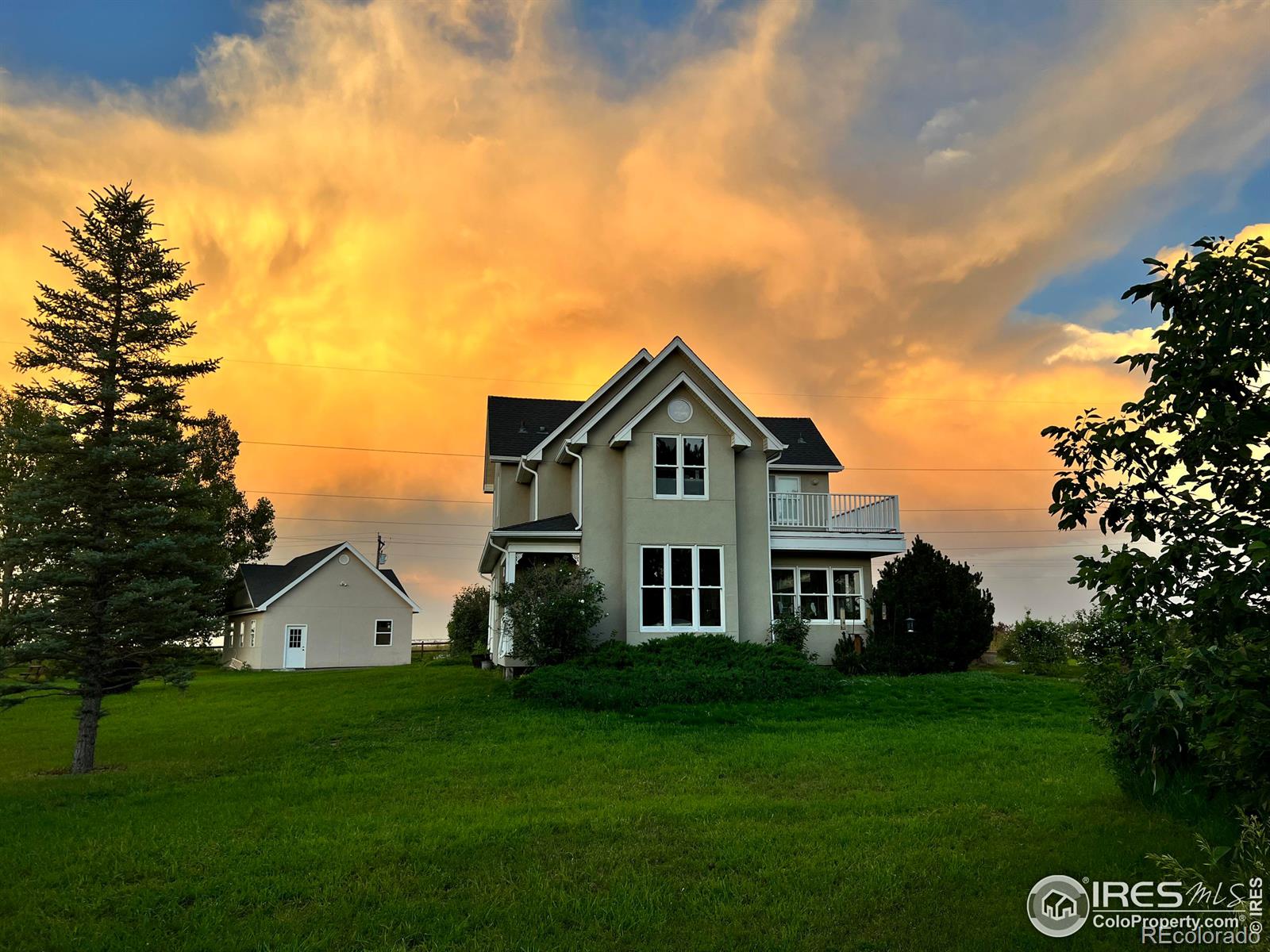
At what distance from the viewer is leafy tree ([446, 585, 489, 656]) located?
4316 centimetres

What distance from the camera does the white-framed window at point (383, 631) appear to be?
44.2m

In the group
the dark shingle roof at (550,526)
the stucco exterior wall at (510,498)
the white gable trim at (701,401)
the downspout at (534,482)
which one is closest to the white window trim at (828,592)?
the white gable trim at (701,401)

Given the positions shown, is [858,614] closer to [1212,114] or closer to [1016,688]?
[1016,688]

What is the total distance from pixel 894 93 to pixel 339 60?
451 inches

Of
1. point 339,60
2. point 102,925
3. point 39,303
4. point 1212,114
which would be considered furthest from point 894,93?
point 102,925

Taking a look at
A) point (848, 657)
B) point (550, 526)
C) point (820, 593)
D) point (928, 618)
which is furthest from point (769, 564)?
point (550, 526)

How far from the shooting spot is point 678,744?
1309cm

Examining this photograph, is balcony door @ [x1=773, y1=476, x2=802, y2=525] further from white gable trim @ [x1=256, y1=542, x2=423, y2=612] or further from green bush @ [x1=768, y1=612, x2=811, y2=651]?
white gable trim @ [x1=256, y1=542, x2=423, y2=612]

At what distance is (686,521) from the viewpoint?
22266mm

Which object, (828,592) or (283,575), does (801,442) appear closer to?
(828,592)

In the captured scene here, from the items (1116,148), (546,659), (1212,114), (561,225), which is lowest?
(546,659)

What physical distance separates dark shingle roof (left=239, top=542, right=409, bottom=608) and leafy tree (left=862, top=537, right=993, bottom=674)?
2934cm

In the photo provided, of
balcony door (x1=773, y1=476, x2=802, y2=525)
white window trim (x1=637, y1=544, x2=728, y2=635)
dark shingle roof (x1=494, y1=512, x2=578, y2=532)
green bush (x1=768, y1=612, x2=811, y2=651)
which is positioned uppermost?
balcony door (x1=773, y1=476, x2=802, y2=525)

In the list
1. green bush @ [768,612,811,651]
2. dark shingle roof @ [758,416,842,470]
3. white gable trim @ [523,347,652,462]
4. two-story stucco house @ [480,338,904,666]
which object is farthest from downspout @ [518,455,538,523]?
dark shingle roof @ [758,416,842,470]
